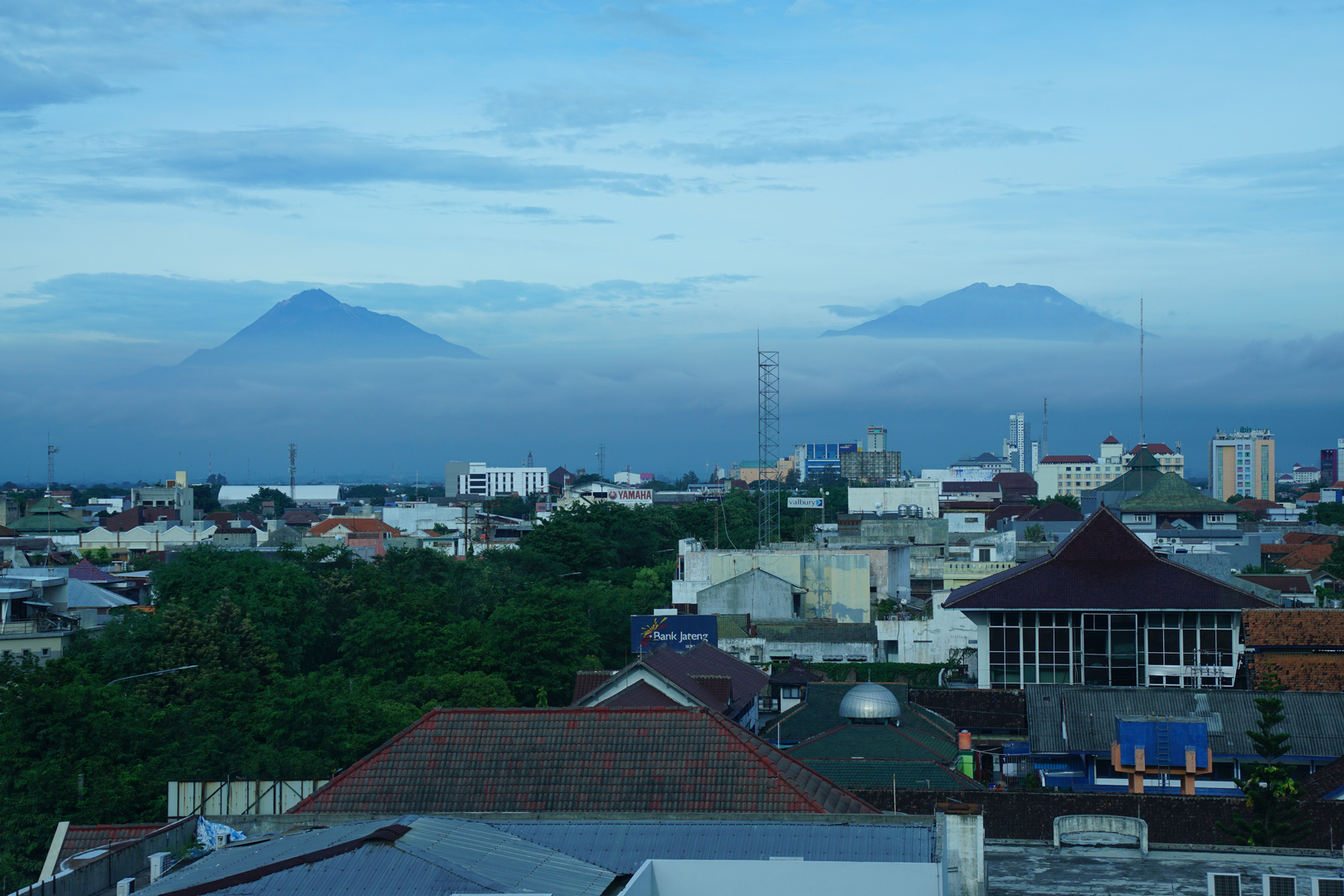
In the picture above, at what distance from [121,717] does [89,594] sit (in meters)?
31.5

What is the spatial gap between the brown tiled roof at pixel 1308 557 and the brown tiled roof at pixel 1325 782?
6706 centimetres

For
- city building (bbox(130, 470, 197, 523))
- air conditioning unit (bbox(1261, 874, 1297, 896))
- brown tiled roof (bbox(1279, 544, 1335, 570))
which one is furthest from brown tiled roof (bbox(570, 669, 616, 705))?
city building (bbox(130, 470, 197, 523))

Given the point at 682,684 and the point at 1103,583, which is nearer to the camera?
the point at 682,684

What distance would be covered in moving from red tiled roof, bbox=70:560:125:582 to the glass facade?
→ 49782 mm

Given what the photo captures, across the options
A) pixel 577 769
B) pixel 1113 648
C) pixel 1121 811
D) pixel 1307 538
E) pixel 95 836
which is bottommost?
pixel 1307 538

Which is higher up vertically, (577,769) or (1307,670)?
(577,769)

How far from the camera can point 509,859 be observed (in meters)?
14.9

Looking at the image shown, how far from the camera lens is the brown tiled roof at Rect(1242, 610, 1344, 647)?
3953cm

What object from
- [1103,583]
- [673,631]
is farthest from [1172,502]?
[673,631]

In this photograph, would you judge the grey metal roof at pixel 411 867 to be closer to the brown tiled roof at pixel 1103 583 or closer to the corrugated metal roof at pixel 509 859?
the corrugated metal roof at pixel 509 859

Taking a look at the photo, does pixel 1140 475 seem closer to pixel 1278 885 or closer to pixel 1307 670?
pixel 1307 670

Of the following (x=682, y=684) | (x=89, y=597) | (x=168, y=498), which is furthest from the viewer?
(x=168, y=498)

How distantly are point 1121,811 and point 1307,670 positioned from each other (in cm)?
1740

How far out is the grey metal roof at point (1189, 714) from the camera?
30.5 metres
